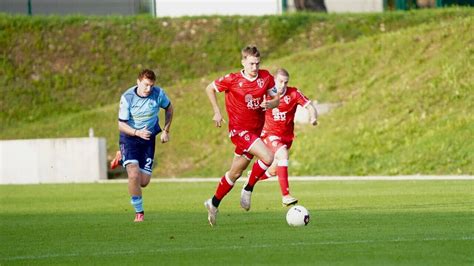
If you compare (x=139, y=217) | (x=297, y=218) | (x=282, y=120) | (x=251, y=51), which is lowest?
(x=139, y=217)

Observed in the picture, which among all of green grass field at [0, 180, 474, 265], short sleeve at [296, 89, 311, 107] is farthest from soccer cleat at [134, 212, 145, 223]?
short sleeve at [296, 89, 311, 107]

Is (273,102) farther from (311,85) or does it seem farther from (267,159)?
(311,85)

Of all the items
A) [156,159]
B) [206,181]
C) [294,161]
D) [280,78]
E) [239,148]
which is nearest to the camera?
[239,148]

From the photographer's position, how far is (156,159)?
38688 millimetres

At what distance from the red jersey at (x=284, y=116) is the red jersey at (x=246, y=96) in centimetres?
356

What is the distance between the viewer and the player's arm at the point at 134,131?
17.8 meters

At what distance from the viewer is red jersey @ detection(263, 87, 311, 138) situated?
70.4ft

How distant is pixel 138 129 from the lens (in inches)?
716

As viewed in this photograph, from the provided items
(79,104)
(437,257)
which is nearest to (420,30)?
(79,104)

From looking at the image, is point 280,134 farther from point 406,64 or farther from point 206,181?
point 406,64

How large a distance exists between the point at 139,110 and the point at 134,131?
42 centimetres

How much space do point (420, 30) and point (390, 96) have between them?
5.56 meters

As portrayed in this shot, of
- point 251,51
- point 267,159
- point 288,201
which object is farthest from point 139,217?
point 251,51

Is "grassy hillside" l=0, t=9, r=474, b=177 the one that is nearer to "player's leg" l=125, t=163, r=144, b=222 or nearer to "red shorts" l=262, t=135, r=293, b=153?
"red shorts" l=262, t=135, r=293, b=153
